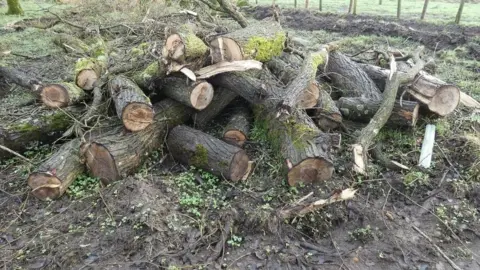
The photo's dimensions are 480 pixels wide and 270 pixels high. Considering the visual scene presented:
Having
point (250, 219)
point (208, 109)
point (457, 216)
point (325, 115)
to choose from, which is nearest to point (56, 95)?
point (208, 109)

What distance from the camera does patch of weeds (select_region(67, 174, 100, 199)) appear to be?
13.8ft

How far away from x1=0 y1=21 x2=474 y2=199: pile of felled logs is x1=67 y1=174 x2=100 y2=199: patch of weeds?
68mm

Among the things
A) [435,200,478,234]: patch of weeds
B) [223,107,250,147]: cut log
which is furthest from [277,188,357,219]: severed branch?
[223,107,250,147]: cut log

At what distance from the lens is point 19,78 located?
6199 mm

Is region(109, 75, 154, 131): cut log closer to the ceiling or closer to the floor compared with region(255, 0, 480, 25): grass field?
closer to the ceiling

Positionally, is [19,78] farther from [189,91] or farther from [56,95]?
[189,91]

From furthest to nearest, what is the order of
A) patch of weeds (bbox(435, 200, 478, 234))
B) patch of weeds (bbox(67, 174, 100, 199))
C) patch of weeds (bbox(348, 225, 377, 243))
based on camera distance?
patch of weeds (bbox(67, 174, 100, 199))
patch of weeds (bbox(435, 200, 478, 234))
patch of weeds (bbox(348, 225, 377, 243))

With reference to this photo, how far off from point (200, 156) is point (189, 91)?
78 cm

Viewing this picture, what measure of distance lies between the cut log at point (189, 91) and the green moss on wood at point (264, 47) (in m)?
0.91

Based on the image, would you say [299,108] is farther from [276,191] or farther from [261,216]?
[261,216]

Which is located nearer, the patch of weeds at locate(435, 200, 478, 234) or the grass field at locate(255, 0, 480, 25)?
the patch of weeds at locate(435, 200, 478, 234)

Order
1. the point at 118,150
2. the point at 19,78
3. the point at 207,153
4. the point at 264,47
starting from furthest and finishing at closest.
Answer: the point at 19,78 < the point at 264,47 < the point at 207,153 < the point at 118,150

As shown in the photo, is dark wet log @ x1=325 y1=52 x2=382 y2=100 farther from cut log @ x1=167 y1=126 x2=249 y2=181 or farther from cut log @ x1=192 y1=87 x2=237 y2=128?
cut log @ x1=167 y1=126 x2=249 y2=181

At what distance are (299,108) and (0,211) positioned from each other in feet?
11.4
